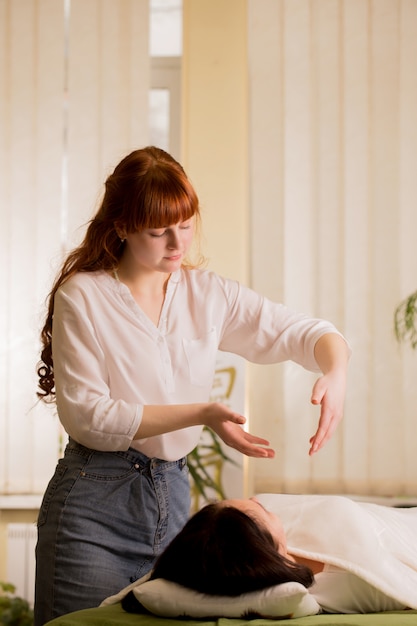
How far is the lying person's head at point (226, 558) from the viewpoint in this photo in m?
1.40

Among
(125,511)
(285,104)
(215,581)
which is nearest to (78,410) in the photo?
(125,511)

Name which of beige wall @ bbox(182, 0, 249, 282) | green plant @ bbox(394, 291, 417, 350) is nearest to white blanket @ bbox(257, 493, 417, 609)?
green plant @ bbox(394, 291, 417, 350)

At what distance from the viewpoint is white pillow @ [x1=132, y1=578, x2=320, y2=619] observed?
4.58 feet

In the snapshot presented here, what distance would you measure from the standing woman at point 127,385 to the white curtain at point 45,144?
173cm

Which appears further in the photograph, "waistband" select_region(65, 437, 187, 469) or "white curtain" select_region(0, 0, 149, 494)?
"white curtain" select_region(0, 0, 149, 494)

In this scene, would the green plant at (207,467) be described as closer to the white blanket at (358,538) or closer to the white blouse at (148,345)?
the white blanket at (358,538)

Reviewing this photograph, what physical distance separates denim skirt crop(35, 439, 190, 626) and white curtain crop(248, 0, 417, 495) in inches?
69.6

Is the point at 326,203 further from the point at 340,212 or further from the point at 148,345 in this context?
the point at 148,345

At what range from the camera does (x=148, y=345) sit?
5.81 ft

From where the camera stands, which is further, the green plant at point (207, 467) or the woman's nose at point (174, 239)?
the green plant at point (207, 467)

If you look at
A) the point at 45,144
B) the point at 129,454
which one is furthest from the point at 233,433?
the point at 45,144

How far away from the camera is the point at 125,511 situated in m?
1.70

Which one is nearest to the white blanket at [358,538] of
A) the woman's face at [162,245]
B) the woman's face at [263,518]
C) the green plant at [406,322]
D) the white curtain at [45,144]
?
the woman's face at [263,518]

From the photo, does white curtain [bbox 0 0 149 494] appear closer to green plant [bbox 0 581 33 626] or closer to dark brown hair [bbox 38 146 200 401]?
green plant [bbox 0 581 33 626]
